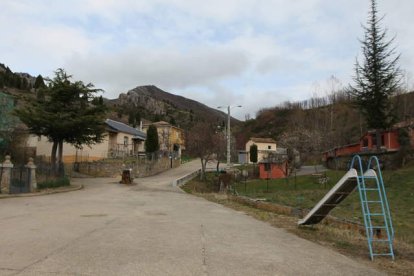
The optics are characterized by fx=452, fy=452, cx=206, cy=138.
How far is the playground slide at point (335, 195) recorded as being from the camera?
432 inches

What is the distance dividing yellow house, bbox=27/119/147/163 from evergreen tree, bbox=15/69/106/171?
32.7 ft

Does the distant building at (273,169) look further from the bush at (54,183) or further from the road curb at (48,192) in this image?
the bush at (54,183)

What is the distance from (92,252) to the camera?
29.1 feet

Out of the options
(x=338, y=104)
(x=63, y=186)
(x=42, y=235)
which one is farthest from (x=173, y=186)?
(x=338, y=104)

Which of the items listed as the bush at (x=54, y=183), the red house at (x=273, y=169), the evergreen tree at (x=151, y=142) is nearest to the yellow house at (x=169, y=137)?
the evergreen tree at (x=151, y=142)

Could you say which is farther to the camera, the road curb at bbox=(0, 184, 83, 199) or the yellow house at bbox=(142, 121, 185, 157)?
the yellow house at bbox=(142, 121, 185, 157)

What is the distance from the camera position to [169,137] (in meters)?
87.9

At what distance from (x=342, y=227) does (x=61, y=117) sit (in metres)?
25.3

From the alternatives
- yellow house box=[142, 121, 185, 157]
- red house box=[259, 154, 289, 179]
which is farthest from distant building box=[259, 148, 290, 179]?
yellow house box=[142, 121, 185, 157]

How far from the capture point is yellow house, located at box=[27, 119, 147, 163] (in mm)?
52906

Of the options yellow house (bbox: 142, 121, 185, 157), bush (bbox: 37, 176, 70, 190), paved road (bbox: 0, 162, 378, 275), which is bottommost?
paved road (bbox: 0, 162, 378, 275)

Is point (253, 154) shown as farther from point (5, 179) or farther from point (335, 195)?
point (335, 195)

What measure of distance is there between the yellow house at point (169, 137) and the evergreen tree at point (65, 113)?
44841mm

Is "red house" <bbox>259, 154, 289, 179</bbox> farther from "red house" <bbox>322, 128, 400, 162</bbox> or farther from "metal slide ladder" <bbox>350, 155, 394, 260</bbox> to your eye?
"metal slide ladder" <bbox>350, 155, 394, 260</bbox>
